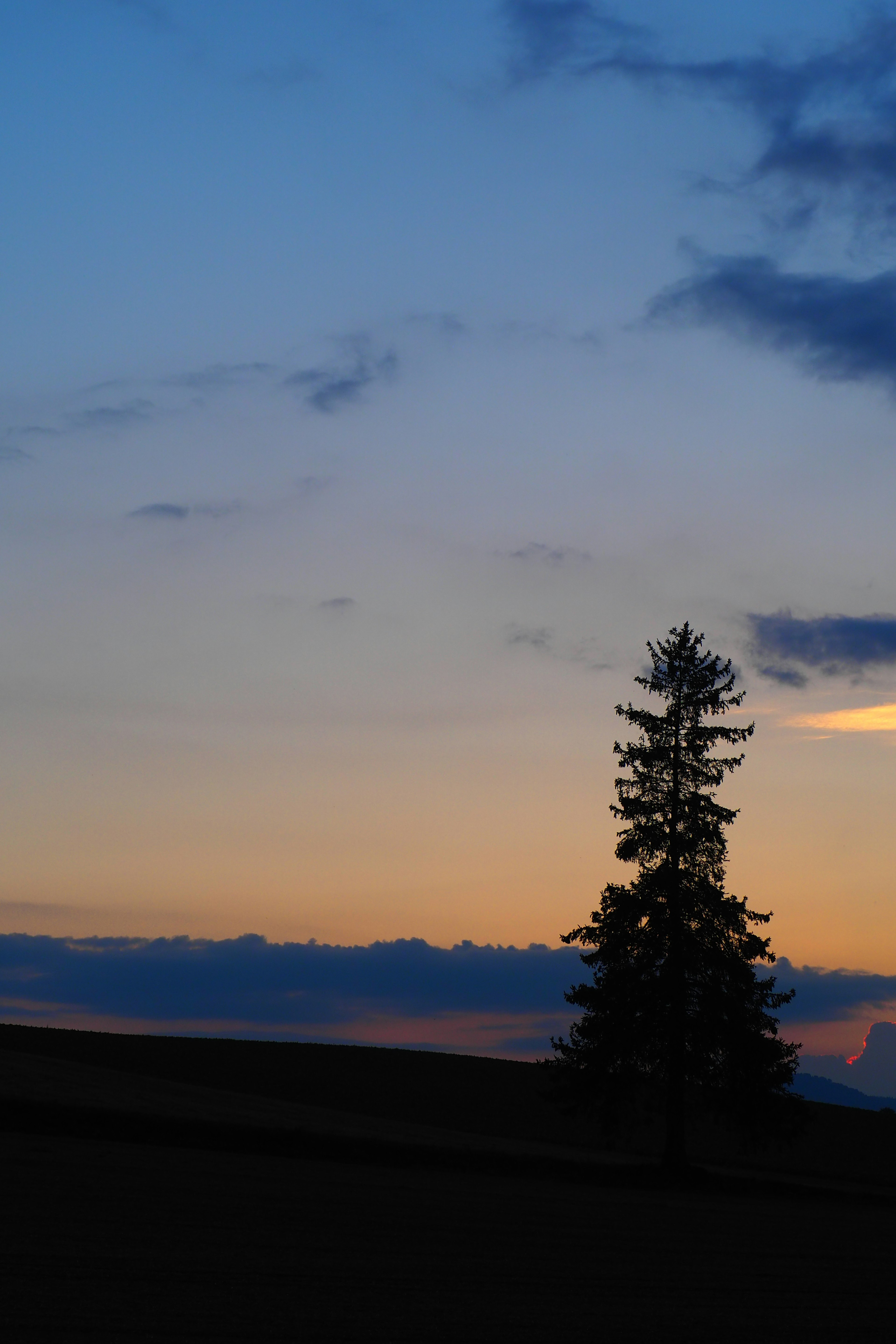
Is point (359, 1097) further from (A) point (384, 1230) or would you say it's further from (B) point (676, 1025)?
(A) point (384, 1230)

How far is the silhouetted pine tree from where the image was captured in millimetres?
39094

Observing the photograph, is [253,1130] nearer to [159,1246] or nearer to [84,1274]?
[159,1246]

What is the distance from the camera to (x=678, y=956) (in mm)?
39500

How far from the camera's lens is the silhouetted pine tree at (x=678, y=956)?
39094 millimetres

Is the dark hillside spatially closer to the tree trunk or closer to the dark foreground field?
the dark foreground field

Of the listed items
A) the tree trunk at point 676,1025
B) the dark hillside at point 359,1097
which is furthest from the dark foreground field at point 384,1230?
the tree trunk at point 676,1025

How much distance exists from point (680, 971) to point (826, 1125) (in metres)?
28.7

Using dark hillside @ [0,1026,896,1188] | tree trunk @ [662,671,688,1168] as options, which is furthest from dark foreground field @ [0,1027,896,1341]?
tree trunk @ [662,671,688,1168]

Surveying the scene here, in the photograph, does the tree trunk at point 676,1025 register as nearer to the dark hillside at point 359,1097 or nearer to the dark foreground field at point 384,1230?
the dark foreground field at point 384,1230

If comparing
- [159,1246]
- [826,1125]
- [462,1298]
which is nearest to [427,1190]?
[159,1246]

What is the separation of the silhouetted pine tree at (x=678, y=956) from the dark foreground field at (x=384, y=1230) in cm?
289

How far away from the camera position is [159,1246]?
1700 cm

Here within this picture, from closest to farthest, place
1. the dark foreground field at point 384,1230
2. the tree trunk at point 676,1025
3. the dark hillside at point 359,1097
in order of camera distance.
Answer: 1. the dark foreground field at point 384,1230
2. the tree trunk at point 676,1025
3. the dark hillside at point 359,1097

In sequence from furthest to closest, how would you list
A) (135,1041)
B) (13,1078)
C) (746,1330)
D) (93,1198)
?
(135,1041) < (13,1078) < (93,1198) < (746,1330)
